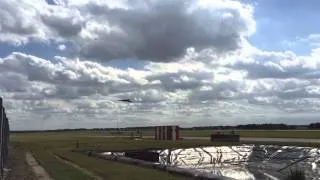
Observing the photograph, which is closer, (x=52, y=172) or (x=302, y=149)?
(x=52, y=172)

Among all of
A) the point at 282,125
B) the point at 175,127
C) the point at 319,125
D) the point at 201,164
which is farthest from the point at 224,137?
the point at 282,125

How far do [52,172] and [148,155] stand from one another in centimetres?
2457

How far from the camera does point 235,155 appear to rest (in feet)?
180

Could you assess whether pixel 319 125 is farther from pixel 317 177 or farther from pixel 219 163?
pixel 317 177

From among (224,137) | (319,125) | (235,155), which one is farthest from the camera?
(319,125)

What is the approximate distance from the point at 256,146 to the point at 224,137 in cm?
1586

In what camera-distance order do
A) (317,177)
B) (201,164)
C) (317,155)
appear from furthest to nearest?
1. (201,164)
2. (317,155)
3. (317,177)

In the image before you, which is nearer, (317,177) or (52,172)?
(52,172)

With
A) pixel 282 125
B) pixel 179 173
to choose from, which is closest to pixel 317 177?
pixel 179 173

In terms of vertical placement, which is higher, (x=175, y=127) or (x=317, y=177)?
(x=175, y=127)

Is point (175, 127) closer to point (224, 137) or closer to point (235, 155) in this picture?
point (224, 137)

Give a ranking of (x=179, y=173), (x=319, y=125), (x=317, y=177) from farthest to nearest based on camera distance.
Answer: (x=319, y=125) < (x=317, y=177) < (x=179, y=173)

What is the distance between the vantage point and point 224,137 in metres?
72.4

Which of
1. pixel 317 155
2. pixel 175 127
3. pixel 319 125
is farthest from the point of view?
pixel 319 125
